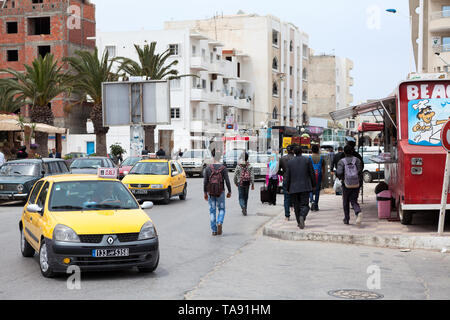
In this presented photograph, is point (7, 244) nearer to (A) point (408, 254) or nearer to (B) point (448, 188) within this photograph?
(A) point (408, 254)

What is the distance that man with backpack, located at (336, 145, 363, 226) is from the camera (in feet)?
49.5

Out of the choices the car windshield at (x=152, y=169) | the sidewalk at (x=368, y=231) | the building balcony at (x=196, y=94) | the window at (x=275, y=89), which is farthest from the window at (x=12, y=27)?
the sidewalk at (x=368, y=231)

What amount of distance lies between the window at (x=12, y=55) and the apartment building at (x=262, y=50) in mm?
21415

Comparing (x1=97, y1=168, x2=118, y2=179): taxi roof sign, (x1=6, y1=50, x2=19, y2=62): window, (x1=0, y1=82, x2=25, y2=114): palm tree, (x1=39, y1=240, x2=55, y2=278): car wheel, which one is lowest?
(x1=39, y1=240, x2=55, y2=278): car wheel

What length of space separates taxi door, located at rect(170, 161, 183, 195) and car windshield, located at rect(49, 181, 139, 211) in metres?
12.9

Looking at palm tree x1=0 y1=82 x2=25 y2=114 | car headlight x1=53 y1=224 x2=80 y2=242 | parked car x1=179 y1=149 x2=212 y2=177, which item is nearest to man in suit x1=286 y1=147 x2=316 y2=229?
car headlight x1=53 y1=224 x2=80 y2=242

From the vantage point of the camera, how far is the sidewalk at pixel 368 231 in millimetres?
13088

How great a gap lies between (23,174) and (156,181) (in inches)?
183

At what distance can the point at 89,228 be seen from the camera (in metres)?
9.39

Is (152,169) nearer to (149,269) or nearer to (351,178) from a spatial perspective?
(351,178)

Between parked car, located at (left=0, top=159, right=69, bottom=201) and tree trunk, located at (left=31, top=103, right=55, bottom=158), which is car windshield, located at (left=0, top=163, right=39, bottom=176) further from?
tree trunk, located at (left=31, top=103, right=55, bottom=158)

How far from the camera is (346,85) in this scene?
5266 inches

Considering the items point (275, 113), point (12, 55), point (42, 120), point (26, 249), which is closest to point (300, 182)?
point (26, 249)
